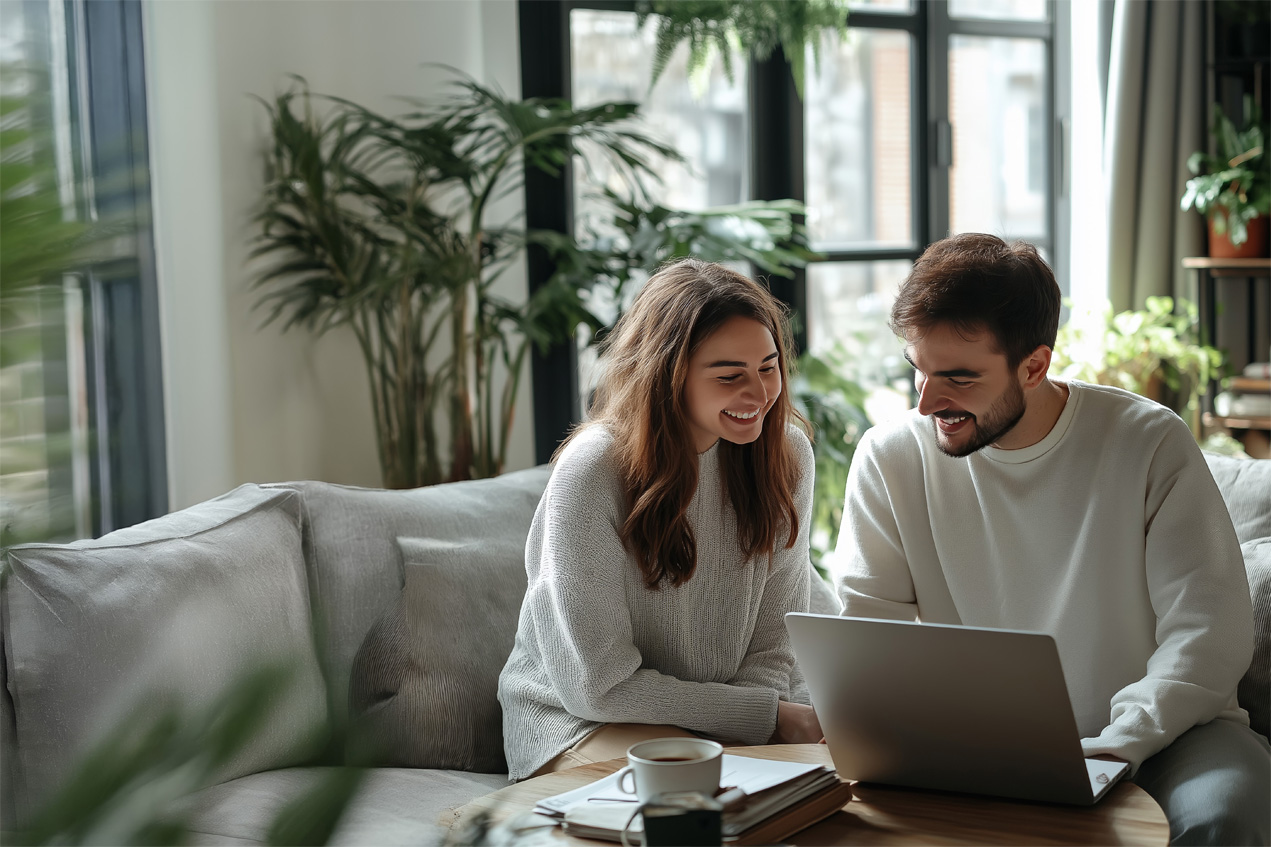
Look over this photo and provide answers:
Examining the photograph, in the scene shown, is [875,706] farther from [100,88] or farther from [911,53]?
[911,53]

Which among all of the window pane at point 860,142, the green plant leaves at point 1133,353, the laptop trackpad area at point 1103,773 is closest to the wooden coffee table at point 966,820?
the laptop trackpad area at point 1103,773

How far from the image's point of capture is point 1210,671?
140 cm

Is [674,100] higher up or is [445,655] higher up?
[674,100]

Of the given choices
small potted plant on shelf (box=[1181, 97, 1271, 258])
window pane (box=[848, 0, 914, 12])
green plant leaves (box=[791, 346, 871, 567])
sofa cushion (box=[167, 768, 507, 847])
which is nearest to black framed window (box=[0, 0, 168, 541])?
sofa cushion (box=[167, 768, 507, 847])

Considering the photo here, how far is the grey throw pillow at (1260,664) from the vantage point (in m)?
1.74

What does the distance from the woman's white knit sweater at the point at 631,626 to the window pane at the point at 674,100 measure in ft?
5.45

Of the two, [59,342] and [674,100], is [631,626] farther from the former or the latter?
[674,100]

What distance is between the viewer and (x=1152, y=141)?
3672 mm

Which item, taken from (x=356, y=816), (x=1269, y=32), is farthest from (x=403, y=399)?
(x=1269, y=32)

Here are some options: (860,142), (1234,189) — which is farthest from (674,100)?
(1234,189)

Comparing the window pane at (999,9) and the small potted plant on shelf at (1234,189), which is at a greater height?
the window pane at (999,9)

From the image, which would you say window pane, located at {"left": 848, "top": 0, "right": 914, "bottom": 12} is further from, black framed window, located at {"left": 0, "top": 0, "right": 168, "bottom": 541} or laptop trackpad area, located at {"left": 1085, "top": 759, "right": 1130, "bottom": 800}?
black framed window, located at {"left": 0, "top": 0, "right": 168, "bottom": 541}

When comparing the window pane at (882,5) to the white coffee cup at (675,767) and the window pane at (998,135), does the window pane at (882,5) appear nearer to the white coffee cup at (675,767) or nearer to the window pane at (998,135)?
the window pane at (998,135)

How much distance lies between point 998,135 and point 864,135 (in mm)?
571
